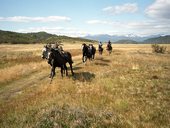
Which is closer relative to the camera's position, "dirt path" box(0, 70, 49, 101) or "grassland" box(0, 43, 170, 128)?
"grassland" box(0, 43, 170, 128)

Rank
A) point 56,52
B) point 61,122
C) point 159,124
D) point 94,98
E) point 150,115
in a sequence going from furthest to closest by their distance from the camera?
point 56,52 < point 94,98 < point 150,115 < point 159,124 < point 61,122

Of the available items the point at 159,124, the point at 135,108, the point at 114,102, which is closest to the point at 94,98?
the point at 114,102

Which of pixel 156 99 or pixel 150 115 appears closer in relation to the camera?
pixel 150 115

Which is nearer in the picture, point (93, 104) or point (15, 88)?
point (93, 104)

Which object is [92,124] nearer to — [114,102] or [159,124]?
[159,124]

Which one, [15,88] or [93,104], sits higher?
[93,104]

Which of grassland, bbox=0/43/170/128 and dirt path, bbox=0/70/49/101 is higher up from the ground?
grassland, bbox=0/43/170/128

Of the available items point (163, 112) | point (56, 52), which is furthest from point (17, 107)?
point (56, 52)

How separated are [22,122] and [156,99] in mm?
8694

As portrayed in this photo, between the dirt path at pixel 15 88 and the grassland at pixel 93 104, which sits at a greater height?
the grassland at pixel 93 104

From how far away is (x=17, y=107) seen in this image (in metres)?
15.7

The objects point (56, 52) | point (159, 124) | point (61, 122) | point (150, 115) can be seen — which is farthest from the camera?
point (56, 52)

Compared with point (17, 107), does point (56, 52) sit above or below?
above

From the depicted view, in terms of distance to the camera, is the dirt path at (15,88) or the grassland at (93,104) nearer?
the grassland at (93,104)
